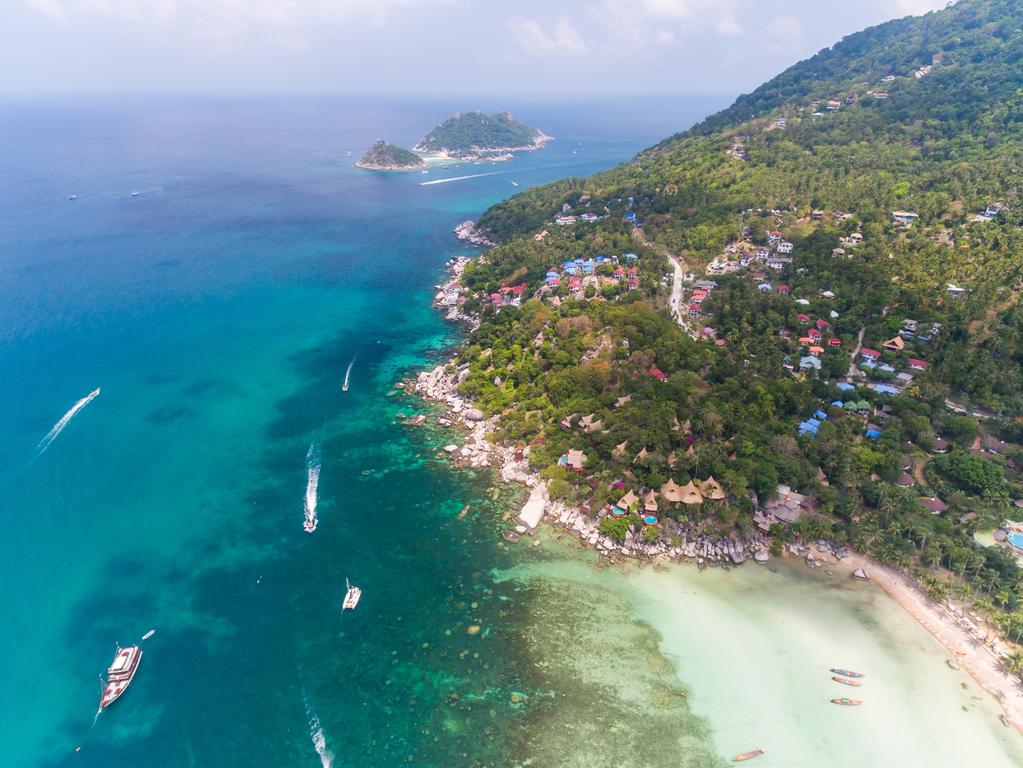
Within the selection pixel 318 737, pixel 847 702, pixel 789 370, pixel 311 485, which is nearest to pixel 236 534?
pixel 311 485

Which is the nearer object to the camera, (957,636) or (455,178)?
(957,636)

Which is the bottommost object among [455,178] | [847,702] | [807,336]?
[847,702]

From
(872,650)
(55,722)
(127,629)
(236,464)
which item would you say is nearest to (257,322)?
(236,464)

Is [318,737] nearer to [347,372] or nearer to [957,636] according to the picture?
[957,636]

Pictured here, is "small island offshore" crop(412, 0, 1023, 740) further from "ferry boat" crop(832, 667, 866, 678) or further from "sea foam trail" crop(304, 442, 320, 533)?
"sea foam trail" crop(304, 442, 320, 533)

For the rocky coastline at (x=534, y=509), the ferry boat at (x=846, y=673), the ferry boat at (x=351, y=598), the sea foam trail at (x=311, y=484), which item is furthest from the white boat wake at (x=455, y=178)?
the ferry boat at (x=846, y=673)

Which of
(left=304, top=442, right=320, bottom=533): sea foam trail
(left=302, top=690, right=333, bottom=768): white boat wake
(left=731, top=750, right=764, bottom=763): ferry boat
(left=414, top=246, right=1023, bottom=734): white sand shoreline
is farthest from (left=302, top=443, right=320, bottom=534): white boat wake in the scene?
(left=731, top=750, right=764, bottom=763): ferry boat
